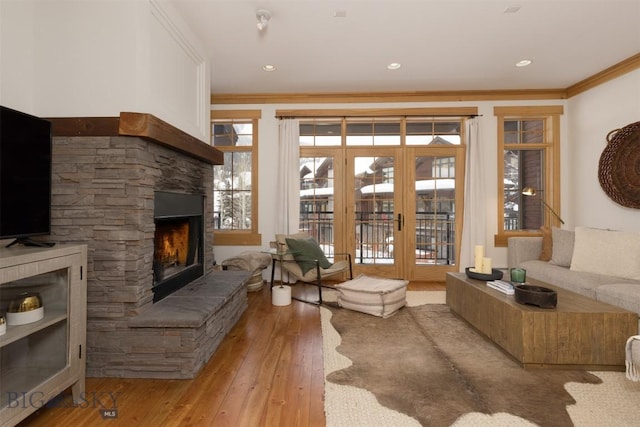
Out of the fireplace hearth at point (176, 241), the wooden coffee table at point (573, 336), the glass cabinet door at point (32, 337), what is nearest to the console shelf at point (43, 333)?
the glass cabinet door at point (32, 337)

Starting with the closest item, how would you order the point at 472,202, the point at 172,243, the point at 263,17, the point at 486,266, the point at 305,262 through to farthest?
the point at 263,17, the point at 172,243, the point at 486,266, the point at 305,262, the point at 472,202

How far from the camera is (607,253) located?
307 cm

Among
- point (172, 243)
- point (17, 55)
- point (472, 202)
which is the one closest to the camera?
point (17, 55)

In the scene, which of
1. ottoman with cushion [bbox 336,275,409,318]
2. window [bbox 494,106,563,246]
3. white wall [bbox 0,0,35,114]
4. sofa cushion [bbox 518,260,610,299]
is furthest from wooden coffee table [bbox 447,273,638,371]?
white wall [bbox 0,0,35,114]

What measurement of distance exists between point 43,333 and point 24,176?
2.66ft

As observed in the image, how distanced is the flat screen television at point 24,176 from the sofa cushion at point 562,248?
4567 mm

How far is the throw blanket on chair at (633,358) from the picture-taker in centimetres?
159

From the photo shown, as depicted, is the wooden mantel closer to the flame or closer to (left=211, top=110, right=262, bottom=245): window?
the flame

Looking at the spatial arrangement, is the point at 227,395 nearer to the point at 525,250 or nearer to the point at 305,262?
the point at 305,262

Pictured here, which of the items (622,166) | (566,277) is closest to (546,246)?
(566,277)

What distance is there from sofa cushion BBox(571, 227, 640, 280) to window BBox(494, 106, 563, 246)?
1.24m

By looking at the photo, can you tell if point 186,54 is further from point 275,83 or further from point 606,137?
point 606,137

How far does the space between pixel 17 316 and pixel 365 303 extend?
8.30ft

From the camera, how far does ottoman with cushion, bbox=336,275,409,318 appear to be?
10.1ft
